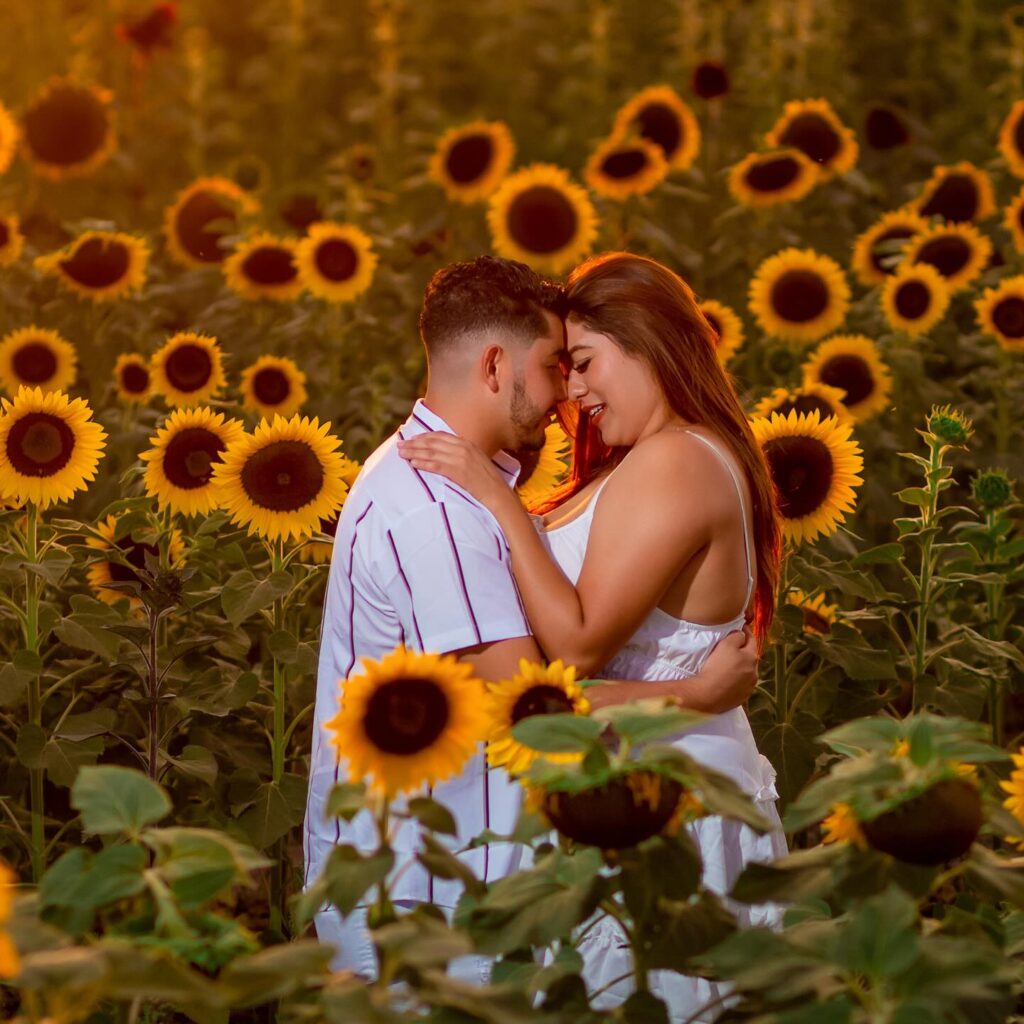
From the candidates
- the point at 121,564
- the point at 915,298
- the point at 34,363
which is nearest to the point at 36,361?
the point at 34,363

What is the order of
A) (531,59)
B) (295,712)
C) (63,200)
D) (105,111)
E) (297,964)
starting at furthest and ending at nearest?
1. (531,59)
2. (63,200)
3. (105,111)
4. (295,712)
5. (297,964)

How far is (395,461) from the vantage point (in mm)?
2898

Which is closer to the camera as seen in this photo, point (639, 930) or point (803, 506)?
point (639, 930)

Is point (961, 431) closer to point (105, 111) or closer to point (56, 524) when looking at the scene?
point (56, 524)

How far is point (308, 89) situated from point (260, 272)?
519 centimetres

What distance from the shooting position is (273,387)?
462 centimetres

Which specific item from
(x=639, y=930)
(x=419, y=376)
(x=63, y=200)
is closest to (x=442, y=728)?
(x=639, y=930)

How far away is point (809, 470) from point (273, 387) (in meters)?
1.68

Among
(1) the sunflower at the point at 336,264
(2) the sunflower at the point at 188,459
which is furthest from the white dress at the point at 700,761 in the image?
(1) the sunflower at the point at 336,264

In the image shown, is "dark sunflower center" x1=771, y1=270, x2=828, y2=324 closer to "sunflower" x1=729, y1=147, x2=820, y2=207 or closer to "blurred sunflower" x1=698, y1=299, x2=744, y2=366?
"blurred sunflower" x1=698, y1=299, x2=744, y2=366

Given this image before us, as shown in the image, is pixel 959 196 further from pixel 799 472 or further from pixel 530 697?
pixel 530 697

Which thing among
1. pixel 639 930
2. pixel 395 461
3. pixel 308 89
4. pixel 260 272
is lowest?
pixel 639 930

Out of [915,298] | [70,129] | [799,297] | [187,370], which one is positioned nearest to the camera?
[187,370]

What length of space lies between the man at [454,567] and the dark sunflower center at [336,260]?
2404 mm
